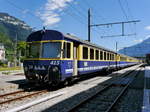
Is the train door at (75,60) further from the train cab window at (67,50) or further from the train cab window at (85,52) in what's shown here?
the train cab window at (85,52)

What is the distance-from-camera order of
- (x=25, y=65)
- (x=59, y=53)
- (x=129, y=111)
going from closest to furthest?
(x=129, y=111) < (x=59, y=53) < (x=25, y=65)

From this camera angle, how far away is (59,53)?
10797 mm

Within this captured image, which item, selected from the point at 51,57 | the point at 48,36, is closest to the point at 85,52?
the point at 48,36

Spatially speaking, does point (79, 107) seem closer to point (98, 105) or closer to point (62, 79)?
point (98, 105)

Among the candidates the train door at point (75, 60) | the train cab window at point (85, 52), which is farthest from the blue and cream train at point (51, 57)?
the train cab window at point (85, 52)

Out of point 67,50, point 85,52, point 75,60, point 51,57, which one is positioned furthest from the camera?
point 85,52

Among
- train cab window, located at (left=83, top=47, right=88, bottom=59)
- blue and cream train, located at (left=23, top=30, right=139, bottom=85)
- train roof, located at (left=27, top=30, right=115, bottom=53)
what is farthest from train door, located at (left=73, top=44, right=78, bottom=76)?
train cab window, located at (left=83, top=47, right=88, bottom=59)

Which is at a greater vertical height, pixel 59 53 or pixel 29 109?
pixel 59 53

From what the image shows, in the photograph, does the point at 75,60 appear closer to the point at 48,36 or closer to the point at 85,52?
the point at 85,52

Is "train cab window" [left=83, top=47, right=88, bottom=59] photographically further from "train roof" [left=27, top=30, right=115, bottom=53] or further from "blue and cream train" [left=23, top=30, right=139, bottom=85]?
"train roof" [left=27, top=30, right=115, bottom=53]

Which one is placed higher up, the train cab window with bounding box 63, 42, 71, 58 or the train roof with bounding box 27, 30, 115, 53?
→ the train roof with bounding box 27, 30, 115, 53

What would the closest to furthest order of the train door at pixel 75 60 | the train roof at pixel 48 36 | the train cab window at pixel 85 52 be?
the train roof at pixel 48 36 < the train door at pixel 75 60 < the train cab window at pixel 85 52

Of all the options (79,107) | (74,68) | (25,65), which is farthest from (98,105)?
(25,65)

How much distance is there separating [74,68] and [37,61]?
2.39 metres
